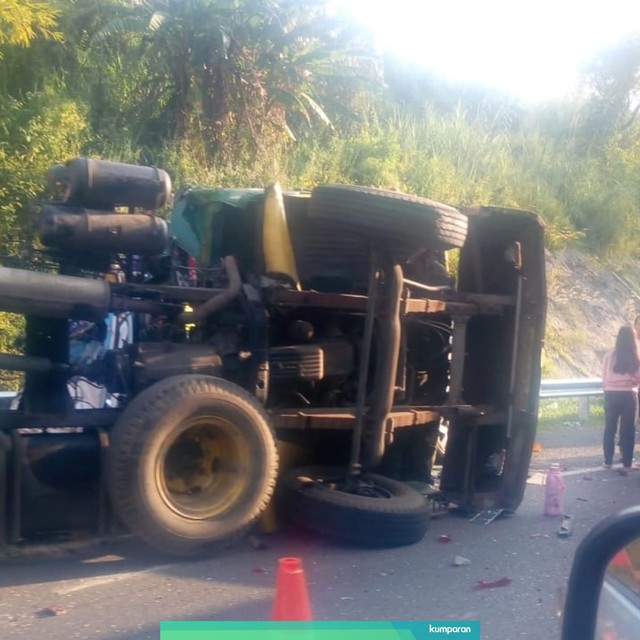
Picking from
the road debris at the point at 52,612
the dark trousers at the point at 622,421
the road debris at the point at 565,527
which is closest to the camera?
the road debris at the point at 52,612

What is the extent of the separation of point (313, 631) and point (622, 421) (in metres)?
6.88

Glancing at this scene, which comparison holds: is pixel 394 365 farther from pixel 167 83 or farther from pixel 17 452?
pixel 167 83

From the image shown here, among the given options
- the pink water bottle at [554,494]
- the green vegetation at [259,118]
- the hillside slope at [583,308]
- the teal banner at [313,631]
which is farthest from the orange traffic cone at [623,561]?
the hillside slope at [583,308]

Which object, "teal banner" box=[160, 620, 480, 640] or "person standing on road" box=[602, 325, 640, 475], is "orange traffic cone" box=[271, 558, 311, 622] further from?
"person standing on road" box=[602, 325, 640, 475]

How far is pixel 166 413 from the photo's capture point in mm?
5695

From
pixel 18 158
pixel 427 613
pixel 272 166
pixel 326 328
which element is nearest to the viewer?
pixel 427 613

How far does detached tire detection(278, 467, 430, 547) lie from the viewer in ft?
20.3

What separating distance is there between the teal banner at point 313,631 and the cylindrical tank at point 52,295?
7.39 feet

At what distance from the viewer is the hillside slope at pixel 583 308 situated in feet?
58.4

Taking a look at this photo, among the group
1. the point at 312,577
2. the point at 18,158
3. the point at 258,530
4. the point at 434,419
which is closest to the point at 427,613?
the point at 312,577

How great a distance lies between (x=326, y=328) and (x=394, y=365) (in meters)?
0.69

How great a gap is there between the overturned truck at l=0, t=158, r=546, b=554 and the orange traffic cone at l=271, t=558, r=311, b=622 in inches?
61.3

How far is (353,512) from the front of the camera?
618 cm

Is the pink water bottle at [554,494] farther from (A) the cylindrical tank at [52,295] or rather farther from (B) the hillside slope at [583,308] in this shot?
(B) the hillside slope at [583,308]
